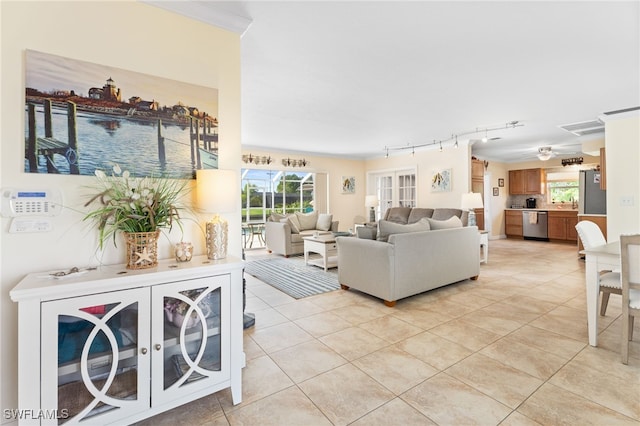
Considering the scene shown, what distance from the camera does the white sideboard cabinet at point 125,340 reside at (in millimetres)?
1209

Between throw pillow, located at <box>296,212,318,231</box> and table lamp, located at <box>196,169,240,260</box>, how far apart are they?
183 inches

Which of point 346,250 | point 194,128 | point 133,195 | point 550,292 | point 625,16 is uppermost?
point 625,16

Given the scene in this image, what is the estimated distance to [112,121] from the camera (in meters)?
1.68

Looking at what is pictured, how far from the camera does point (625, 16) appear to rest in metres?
2.06

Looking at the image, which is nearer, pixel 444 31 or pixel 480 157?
pixel 444 31

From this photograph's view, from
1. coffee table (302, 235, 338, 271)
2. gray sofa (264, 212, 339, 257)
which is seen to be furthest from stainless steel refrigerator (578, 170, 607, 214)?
coffee table (302, 235, 338, 271)

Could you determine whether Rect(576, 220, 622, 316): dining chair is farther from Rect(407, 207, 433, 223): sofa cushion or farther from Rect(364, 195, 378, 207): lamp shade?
Rect(364, 195, 378, 207): lamp shade

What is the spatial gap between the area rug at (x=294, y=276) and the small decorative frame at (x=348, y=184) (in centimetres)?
342

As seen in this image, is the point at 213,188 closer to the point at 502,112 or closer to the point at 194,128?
the point at 194,128

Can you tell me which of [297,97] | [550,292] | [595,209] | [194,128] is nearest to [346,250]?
[297,97]

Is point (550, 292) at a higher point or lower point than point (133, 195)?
lower

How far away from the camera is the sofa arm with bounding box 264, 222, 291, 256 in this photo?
235 inches

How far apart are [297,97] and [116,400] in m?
3.41

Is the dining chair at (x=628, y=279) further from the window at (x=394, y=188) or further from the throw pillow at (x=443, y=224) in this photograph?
the window at (x=394, y=188)
